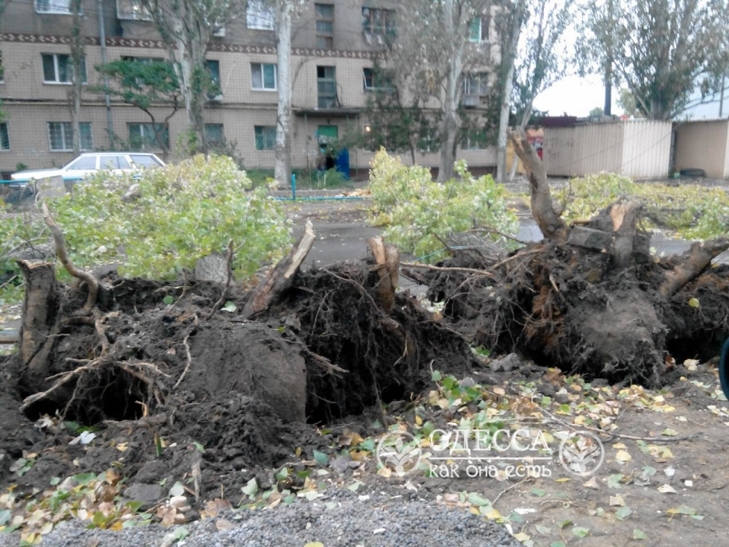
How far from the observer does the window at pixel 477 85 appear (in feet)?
95.2

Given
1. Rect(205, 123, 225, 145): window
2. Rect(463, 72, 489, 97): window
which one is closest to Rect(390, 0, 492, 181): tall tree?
Rect(463, 72, 489, 97): window

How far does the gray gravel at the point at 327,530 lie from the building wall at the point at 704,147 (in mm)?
28115

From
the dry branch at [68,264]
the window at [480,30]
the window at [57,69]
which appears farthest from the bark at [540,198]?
the window at [57,69]

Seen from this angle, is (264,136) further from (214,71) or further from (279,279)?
(279,279)

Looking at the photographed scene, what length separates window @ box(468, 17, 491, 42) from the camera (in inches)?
1053

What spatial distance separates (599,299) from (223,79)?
996 inches

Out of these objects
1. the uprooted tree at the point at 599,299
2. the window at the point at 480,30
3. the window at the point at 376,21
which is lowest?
the uprooted tree at the point at 599,299

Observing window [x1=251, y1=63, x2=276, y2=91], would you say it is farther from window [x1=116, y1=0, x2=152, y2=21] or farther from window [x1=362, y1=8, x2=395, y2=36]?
window [x1=116, y1=0, x2=152, y2=21]

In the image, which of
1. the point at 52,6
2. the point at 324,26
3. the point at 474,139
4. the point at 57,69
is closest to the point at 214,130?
the point at 57,69

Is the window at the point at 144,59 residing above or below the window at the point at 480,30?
below

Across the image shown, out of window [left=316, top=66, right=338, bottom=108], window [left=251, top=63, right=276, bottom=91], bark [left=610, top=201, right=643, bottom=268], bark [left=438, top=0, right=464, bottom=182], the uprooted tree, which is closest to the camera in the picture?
the uprooted tree

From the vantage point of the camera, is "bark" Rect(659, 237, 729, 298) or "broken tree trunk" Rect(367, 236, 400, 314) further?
"bark" Rect(659, 237, 729, 298)

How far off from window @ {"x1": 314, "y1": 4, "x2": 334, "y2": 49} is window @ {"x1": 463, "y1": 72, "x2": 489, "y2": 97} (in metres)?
6.14

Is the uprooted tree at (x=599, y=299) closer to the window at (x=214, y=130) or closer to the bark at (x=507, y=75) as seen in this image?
the bark at (x=507, y=75)
